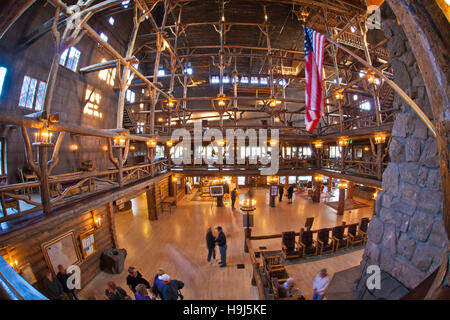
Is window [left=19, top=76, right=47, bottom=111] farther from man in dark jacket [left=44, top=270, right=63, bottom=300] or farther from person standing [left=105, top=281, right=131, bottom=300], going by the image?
person standing [left=105, top=281, right=131, bottom=300]

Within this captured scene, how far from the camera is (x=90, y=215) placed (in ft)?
20.0

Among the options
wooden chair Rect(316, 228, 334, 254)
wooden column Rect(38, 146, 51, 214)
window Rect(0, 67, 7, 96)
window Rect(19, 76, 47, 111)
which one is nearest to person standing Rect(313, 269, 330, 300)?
wooden chair Rect(316, 228, 334, 254)

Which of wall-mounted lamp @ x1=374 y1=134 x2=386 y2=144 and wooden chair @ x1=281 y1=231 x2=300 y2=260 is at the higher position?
wall-mounted lamp @ x1=374 y1=134 x2=386 y2=144

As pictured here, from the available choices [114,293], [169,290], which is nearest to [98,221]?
[114,293]

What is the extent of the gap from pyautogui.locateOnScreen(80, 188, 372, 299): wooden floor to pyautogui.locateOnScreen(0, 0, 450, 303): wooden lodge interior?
69 millimetres

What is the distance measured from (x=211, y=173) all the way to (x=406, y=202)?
1113 centimetres

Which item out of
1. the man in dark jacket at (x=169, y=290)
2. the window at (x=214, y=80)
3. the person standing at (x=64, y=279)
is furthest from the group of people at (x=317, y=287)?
the window at (x=214, y=80)

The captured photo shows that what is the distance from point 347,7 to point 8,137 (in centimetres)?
2030

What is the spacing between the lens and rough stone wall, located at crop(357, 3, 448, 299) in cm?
224

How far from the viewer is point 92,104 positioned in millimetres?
11797

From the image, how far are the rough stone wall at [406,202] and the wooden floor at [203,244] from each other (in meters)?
3.21
